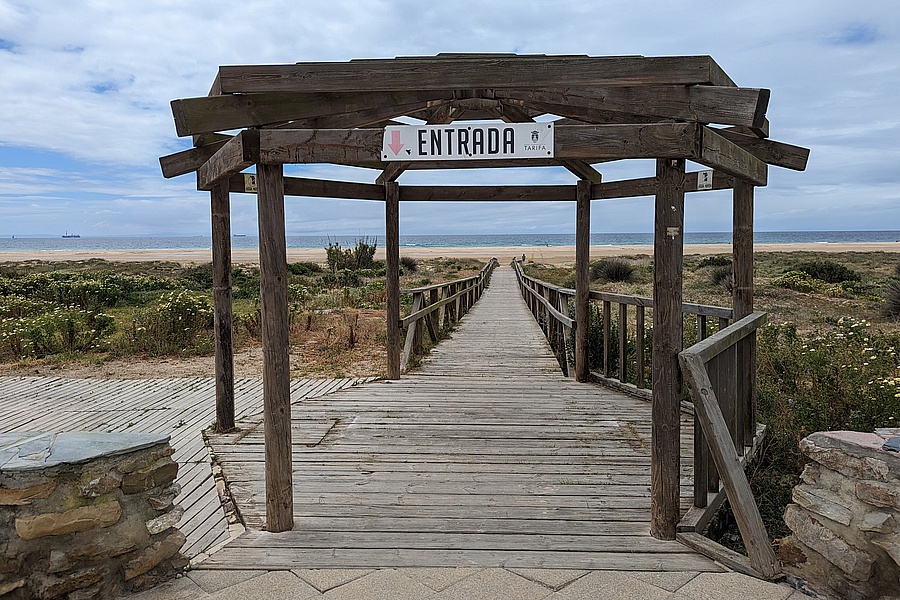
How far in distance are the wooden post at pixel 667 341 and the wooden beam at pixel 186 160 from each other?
3.38 metres

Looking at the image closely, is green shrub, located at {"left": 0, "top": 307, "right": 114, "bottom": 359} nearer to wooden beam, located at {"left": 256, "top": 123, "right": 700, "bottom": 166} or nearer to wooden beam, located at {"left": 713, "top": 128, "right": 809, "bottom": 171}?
wooden beam, located at {"left": 256, "top": 123, "right": 700, "bottom": 166}

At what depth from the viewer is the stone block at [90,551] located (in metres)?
2.60

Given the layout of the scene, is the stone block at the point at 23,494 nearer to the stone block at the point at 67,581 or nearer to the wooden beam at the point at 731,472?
the stone block at the point at 67,581

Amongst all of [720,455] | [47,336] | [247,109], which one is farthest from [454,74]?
[47,336]

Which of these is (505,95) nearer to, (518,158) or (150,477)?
(518,158)

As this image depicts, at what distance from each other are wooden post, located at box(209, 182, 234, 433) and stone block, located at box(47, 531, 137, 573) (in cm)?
284

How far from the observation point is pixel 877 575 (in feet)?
8.38

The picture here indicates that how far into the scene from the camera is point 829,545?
8.79 ft

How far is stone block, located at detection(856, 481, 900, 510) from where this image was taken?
243 cm

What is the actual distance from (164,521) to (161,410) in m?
3.90

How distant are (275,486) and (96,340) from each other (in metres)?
8.49

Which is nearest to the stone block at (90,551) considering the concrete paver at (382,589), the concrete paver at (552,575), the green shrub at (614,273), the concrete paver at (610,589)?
the concrete paver at (382,589)

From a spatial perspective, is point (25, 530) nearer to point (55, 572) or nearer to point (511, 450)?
point (55, 572)

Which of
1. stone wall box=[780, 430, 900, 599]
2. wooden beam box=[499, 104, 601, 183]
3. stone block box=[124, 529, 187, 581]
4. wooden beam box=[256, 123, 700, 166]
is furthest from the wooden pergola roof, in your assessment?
stone block box=[124, 529, 187, 581]
